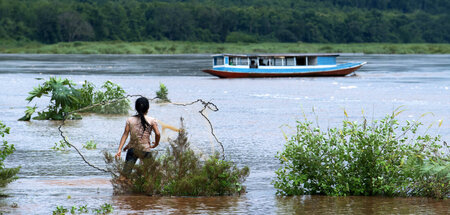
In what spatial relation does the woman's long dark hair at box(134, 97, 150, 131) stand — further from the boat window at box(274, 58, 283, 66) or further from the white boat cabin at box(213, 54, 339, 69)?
the boat window at box(274, 58, 283, 66)

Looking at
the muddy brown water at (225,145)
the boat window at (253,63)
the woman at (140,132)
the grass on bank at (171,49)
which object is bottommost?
the grass on bank at (171,49)

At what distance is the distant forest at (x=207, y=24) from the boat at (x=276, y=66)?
369 feet

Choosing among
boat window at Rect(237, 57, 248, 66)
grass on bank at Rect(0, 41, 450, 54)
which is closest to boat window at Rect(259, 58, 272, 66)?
boat window at Rect(237, 57, 248, 66)

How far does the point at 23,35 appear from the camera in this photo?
163375 millimetres

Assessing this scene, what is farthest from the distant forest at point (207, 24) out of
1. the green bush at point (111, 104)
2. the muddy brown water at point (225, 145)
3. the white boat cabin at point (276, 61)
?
the green bush at point (111, 104)

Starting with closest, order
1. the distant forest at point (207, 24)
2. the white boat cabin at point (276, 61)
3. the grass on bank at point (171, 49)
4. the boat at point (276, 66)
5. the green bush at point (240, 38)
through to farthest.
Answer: the boat at point (276, 66)
the white boat cabin at point (276, 61)
the grass on bank at point (171, 49)
the distant forest at point (207, 24)
the green bush at point (240, 38)

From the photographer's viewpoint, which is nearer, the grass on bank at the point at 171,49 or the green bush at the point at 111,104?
the green bush at the point at 111,104

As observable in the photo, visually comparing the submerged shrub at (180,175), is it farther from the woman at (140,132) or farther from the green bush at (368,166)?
the green bush at (368,166)

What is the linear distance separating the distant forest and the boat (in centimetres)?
11249

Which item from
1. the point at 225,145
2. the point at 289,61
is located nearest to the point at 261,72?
the point at 289,61

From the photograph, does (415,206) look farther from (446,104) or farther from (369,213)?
(446,104)

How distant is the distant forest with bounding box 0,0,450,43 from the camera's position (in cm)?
16975

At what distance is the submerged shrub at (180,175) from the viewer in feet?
36.4

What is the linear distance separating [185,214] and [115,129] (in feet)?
37.0
